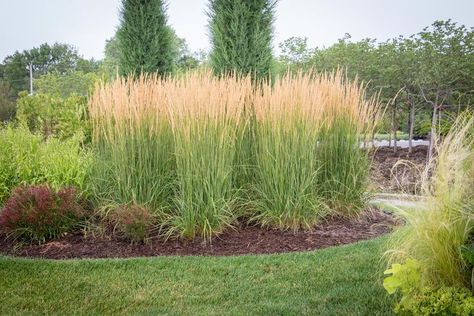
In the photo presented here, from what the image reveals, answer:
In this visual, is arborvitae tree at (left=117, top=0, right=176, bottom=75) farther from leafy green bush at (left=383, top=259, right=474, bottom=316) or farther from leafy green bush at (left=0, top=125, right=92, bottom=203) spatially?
leafy green bush at (left=383, top=259, right=474, bottom=316)

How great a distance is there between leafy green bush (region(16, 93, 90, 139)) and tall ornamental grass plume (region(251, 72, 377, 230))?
3614mm

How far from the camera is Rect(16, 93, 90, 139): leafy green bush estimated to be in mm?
8305

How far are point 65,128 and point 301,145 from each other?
5090 millimetres

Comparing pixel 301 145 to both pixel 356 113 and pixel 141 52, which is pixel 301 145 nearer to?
pixel 356 113

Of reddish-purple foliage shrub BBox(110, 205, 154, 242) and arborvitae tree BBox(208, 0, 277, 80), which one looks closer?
reddish-purple foliage shrub BBox(110, 205, 154, 242)

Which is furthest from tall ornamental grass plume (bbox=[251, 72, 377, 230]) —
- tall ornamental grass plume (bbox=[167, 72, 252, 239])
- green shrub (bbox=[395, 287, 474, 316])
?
green shrub (bbox=[395, 287, 474, 316])

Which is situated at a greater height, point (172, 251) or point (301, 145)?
point (301, 145)

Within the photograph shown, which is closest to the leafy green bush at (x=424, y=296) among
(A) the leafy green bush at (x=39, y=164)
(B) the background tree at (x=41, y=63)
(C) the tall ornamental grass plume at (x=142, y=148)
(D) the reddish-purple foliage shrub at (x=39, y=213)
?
(C) the tall ornamental grass plume at (x=142, y=148)

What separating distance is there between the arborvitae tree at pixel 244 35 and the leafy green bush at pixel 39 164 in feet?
8.36

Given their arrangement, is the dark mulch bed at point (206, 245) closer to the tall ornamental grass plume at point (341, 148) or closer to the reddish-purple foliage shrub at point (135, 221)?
the reddish-purple foliage shrub at point (135, 221)

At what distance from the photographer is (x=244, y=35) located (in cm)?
740

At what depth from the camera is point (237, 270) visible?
3.67 m

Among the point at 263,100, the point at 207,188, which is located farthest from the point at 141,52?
the point at 207,188

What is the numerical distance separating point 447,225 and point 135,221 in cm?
252
